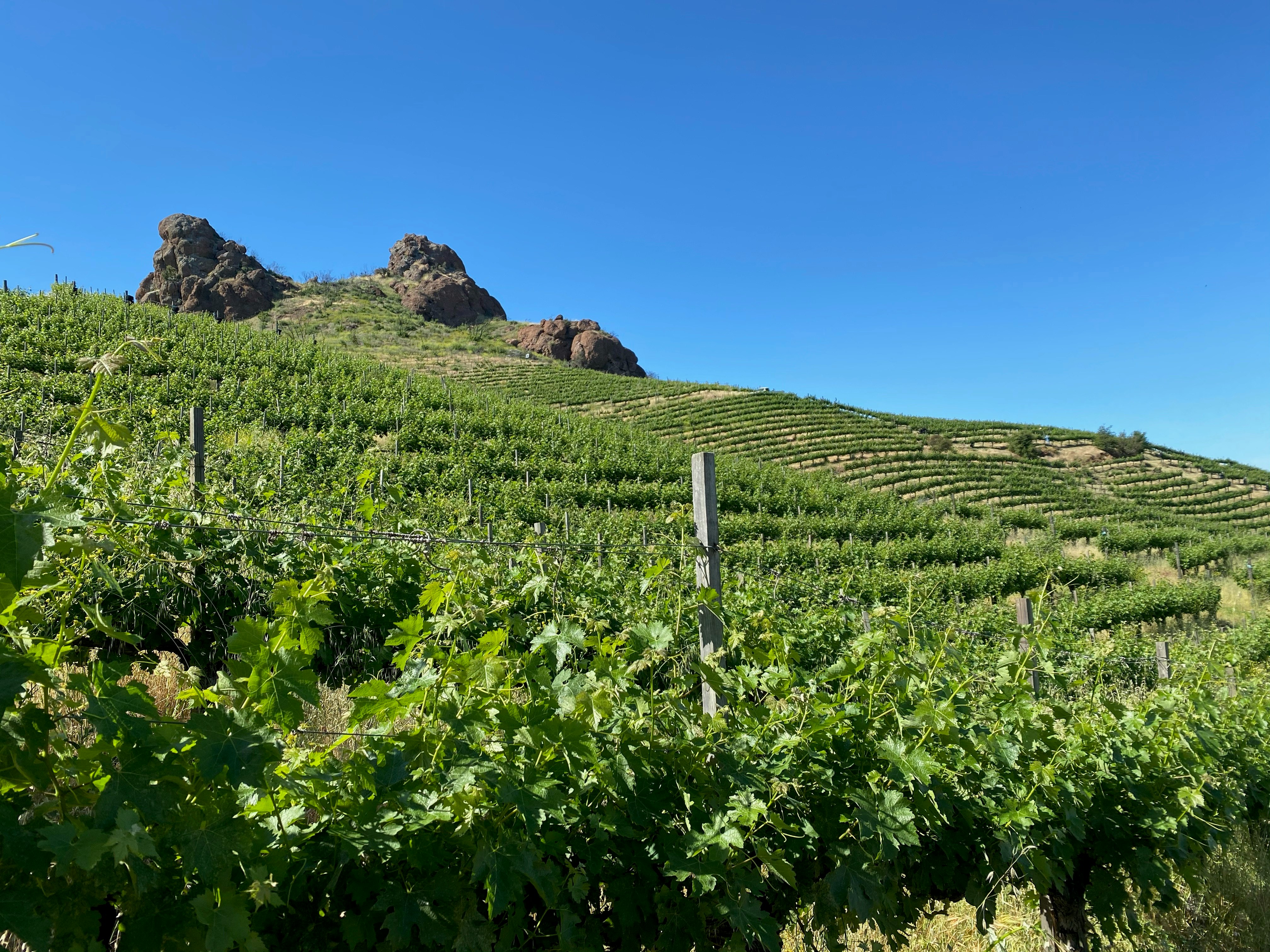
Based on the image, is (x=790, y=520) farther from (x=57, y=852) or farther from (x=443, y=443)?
(x=57, y=852)

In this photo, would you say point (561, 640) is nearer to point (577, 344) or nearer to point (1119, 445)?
point (1119, 445)

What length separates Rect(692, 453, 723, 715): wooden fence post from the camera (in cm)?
280

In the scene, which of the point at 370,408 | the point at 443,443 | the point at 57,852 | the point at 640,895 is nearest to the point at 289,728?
the point at 57,852

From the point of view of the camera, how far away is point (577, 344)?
67938 mm

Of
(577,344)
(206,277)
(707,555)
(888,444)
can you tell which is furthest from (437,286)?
(707,555)

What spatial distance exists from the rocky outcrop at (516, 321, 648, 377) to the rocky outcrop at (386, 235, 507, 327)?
24.1 feet

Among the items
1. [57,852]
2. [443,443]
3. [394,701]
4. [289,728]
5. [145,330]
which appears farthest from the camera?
[145,330]

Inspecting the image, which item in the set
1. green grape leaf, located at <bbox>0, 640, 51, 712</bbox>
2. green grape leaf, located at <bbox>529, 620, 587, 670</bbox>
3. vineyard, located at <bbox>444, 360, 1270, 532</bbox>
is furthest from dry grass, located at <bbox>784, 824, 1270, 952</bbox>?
vineyard, located at <bbox>444, 360, 1270, 532</bbox>

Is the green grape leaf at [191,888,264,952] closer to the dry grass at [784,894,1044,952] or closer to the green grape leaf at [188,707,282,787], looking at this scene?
the green grape leaf at [188,707,282,787]

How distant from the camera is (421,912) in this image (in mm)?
1371

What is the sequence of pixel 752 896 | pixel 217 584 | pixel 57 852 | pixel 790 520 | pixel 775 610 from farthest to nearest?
pixel 790 520, pixel 775 610, pixel 217 584, pixel 752 896, pixel 57 852

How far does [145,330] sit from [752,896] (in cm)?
2732

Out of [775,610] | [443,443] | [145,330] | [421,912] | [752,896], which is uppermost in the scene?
[145,330]

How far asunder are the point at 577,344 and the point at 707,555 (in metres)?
66.4
